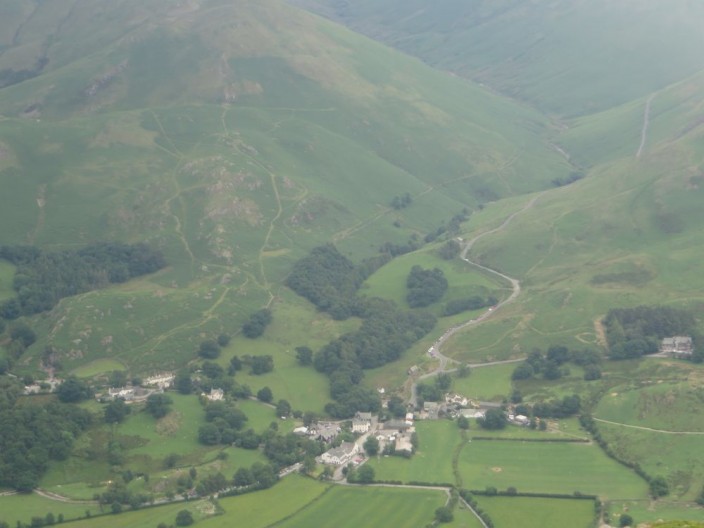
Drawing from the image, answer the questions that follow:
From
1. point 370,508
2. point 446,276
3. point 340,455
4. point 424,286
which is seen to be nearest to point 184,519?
point 370,508

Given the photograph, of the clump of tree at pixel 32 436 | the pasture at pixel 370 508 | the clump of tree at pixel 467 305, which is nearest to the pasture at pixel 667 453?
the pasture at pixel 370 508

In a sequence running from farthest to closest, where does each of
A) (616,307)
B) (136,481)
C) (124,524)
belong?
(616,307) < (136,481) < (124,524)

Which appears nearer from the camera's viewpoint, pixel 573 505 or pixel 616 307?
pixel 573 505

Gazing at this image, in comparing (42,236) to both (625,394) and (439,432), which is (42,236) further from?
(625,394)

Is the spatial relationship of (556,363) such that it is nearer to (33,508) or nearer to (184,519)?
(184,519)

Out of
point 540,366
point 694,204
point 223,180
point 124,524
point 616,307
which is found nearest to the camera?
point 124,524

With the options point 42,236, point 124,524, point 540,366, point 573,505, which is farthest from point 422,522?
point 42,236
